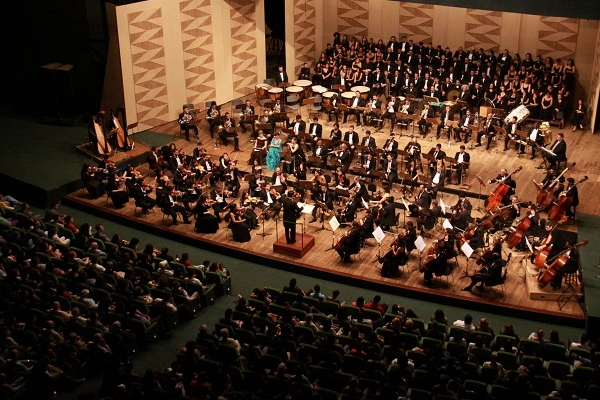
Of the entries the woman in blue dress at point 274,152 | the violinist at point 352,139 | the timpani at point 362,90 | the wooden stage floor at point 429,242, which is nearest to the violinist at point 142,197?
the wooden stage floor at point 429,242

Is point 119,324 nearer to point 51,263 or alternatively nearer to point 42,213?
point 51,263

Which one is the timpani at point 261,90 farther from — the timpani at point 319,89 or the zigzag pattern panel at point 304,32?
the zigzag pattern panel at point 304,32

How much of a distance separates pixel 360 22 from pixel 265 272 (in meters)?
13.1

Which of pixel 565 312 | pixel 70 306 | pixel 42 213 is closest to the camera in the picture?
pixel 70 306

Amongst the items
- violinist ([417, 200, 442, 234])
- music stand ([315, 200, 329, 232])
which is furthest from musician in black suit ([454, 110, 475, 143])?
music stand ([315, 200, 329, 232])

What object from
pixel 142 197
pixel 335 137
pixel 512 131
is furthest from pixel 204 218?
pixel 512 131

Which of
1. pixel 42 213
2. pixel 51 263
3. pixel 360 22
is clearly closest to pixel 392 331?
pixel 51 263

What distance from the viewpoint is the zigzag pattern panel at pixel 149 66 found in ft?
74.3

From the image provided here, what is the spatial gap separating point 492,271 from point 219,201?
6594 mm

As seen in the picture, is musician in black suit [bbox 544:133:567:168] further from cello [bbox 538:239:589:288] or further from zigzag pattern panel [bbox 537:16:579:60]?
zigzag pattern panel [bbox 537:16:579:60]

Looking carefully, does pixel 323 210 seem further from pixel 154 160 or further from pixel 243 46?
pixel 243 46

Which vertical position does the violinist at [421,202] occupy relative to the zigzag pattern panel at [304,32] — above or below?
below

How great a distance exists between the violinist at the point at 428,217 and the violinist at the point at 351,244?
4.97 ft

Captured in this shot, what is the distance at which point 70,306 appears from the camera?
46.0ft
